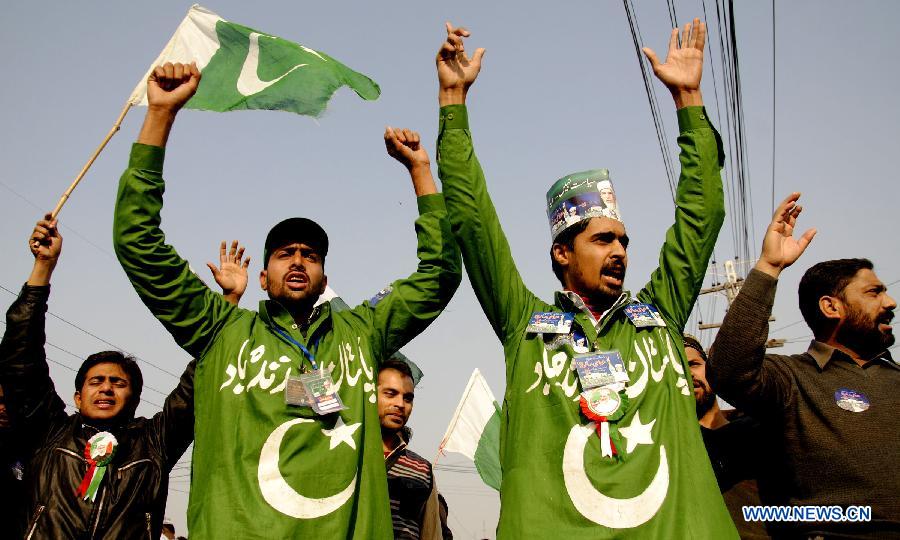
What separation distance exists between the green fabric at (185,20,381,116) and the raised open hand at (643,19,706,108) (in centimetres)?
196

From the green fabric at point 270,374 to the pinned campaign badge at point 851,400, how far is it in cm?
196

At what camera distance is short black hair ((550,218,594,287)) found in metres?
4.30

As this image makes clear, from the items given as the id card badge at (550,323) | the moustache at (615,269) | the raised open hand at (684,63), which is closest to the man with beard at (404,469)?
the id card badge at (550,323)

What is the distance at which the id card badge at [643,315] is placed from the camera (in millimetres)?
3902

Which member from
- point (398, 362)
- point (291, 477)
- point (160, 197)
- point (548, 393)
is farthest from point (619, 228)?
point (398, 362)

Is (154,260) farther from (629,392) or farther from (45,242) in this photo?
(629,392)

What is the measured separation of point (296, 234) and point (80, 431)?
171cm

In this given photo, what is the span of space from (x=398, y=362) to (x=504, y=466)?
277 cm

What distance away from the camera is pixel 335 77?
219 inches

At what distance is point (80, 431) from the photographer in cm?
474

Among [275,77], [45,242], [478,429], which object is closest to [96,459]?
[45,242]

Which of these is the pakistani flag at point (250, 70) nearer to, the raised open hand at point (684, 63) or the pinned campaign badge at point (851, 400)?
the raised open hand at point (684, 63)

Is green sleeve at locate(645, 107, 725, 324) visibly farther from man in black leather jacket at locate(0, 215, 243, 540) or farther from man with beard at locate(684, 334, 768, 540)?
man in black leather jacket at locate(0, 215, 243, 540)

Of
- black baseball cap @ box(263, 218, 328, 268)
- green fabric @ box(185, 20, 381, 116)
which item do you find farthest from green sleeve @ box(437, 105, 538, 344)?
green fabric @ box(185, 20, 381, 116)
